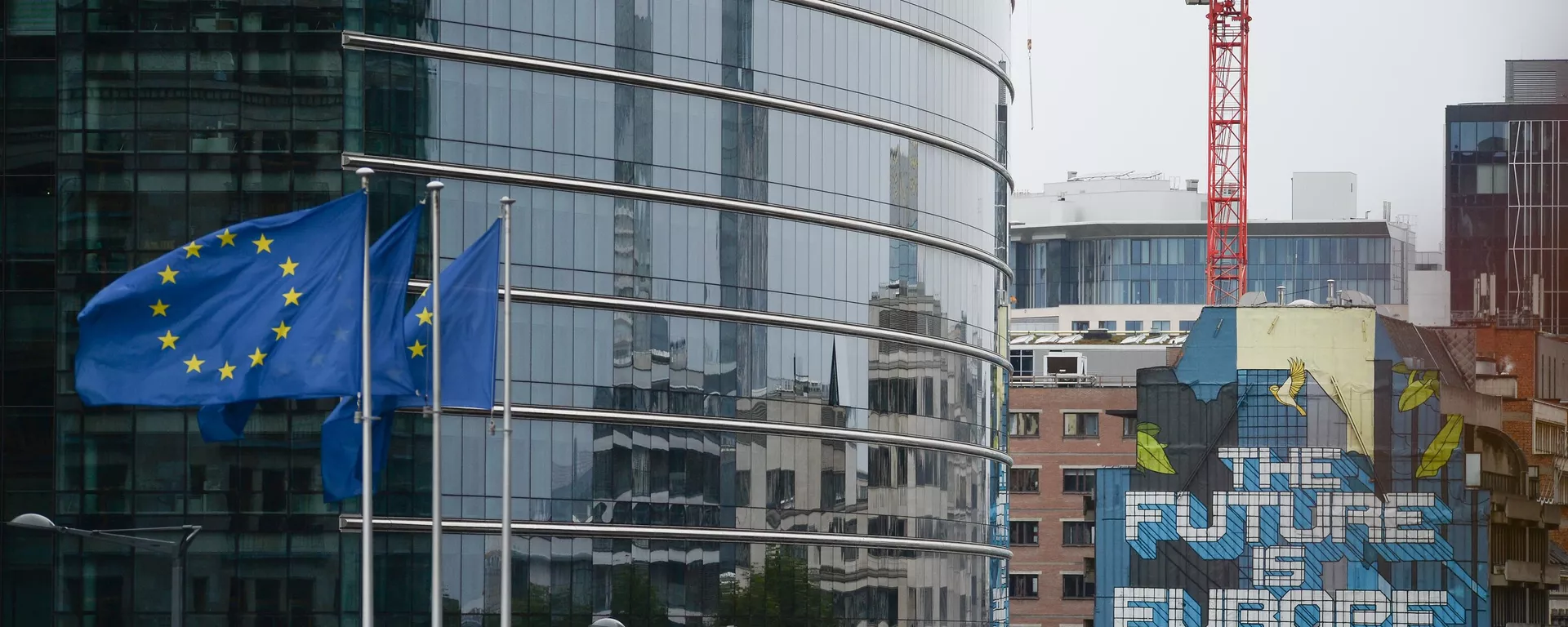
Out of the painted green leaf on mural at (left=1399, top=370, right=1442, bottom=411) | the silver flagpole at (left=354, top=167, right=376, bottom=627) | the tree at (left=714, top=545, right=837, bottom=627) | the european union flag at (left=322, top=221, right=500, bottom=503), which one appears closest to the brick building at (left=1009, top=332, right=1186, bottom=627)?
the painted green leaf on mural at (left=1399, top=370, right=1442, bottom=411)

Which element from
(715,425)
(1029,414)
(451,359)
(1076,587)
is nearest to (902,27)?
(715,425)

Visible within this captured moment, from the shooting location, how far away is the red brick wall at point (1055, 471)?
12800 cm

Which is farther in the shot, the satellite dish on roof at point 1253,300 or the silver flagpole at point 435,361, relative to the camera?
the satellite dish on roof at point 1253,300

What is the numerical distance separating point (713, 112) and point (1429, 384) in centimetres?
4104

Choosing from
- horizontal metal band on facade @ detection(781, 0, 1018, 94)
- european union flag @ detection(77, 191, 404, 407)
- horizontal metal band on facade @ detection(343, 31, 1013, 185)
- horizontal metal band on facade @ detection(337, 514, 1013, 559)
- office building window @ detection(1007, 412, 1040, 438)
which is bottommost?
horizontal metal band on facade @ detection(337, 514, 1013, 559)

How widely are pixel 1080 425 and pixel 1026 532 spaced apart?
6320 mm

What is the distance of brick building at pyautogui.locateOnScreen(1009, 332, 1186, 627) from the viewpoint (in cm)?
12794

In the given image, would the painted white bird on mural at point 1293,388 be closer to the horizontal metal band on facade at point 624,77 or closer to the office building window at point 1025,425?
the horizontal metal band on facade at point 624,77

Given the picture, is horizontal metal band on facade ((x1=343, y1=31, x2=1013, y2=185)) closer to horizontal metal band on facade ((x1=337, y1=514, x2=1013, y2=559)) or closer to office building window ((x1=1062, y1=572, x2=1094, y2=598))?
horizontal metal band on facade ((x1=337, y1=514, x2=1013, y2=559))

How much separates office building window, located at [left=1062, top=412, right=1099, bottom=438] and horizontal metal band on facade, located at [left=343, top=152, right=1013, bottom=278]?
46500 mm

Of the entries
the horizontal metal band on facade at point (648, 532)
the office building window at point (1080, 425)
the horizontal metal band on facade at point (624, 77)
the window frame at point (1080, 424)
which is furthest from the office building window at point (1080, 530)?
the horizontal metal band on facade at point (624, 77)

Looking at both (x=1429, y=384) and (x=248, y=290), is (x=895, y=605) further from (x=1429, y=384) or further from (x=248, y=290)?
(x=248, y=290)

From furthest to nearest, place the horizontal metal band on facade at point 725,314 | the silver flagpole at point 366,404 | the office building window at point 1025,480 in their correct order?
the office building window at point 1025,480
the horizontal metal band on facade at point 725,314
the silver flagpole at point 366,404

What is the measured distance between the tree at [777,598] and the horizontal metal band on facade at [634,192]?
33.9 feet
